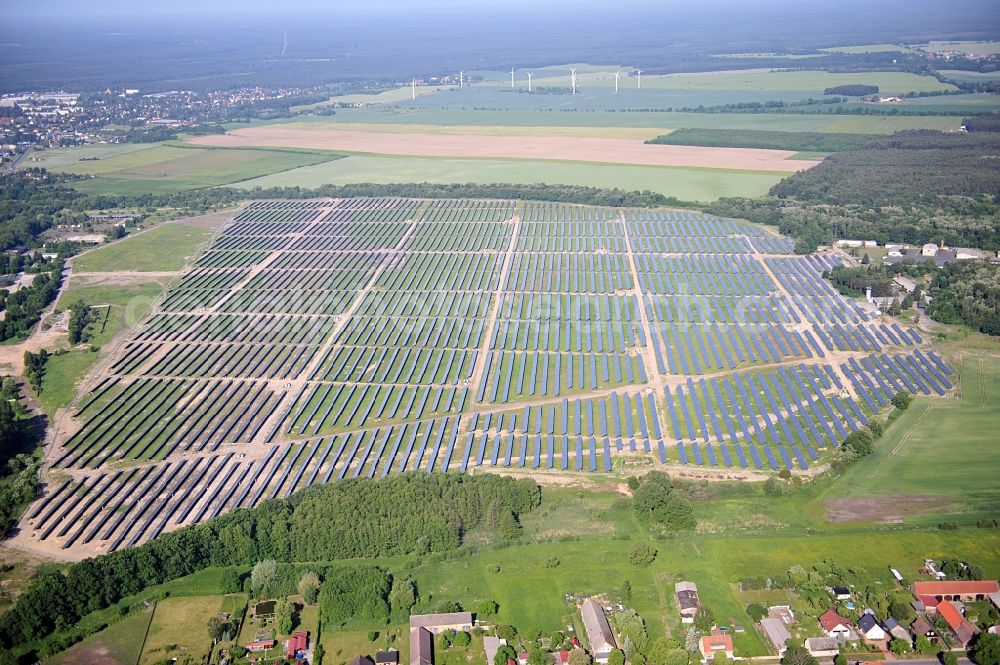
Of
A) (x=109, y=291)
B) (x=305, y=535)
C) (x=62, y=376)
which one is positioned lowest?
(x=305, y=535)

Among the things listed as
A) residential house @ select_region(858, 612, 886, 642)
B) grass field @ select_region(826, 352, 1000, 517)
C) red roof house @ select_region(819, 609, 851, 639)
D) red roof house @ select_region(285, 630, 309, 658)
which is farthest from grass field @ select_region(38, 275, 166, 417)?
grass field @ select_region(826, 352, 1000, 517)

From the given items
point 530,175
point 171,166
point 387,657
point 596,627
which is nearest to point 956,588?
point 596,627

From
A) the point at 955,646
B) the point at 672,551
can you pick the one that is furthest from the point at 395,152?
the point at 955,646

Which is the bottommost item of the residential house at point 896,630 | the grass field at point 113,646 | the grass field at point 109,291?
the grass field at point 113,646

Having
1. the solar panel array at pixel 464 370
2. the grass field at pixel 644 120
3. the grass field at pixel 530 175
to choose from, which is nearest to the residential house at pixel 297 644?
the solar panel array at pixel 464 370

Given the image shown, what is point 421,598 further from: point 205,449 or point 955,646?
point 955,646

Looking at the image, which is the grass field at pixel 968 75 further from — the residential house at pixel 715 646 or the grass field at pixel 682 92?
the residential house at pixel 715 646

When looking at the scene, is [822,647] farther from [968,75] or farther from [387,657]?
[968,75]

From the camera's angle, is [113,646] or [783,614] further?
[783,614]

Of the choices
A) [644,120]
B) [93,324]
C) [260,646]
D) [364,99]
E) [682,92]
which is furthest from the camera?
[364,99]
